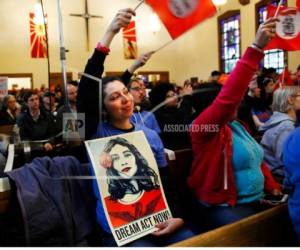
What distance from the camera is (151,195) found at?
147 centimetres

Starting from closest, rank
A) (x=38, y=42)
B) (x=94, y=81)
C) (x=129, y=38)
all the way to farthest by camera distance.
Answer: (x=94, y=81) → (x=129, y=38) → (x=38, y=42)

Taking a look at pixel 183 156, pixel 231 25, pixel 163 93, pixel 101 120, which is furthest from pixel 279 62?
pixel 101 120

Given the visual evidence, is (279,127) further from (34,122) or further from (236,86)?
(34,122)

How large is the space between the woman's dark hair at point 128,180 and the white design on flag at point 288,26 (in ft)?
7.40

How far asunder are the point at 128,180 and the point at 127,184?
0.02 metres

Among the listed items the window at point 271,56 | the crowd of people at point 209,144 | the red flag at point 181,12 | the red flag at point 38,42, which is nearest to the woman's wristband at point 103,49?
the crowd of people at point 209,144

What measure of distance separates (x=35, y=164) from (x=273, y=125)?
1.60 meters

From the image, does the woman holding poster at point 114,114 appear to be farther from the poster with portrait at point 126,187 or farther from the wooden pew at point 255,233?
the wooden pew at point 255,233

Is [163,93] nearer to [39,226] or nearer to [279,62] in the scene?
[39,226]

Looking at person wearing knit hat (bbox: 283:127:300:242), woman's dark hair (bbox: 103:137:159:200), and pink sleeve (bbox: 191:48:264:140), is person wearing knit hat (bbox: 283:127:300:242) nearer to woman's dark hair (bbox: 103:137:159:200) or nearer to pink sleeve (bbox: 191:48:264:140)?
pink sleeve (bbox: 191:48:264:140)

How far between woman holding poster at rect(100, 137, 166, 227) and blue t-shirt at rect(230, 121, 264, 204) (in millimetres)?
449

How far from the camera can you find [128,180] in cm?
141

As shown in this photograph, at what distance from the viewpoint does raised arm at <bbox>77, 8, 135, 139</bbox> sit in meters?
1.48

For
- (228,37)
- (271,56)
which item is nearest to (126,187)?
(271,56)
